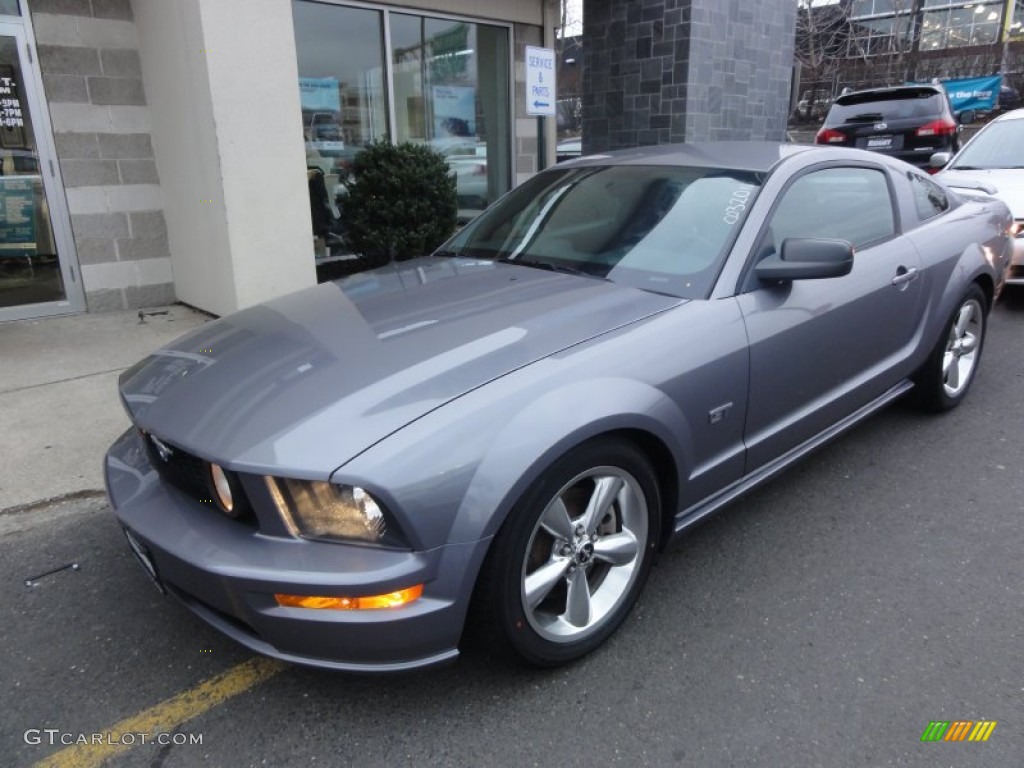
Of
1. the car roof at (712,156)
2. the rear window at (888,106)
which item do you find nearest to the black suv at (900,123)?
the rear window at (888,106)

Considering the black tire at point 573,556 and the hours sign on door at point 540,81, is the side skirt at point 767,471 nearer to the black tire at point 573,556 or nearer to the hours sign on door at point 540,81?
the black tire at point 573,556

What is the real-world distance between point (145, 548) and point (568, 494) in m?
1.26

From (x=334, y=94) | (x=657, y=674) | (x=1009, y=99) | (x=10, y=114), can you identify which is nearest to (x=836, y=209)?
(x=657, y=674)

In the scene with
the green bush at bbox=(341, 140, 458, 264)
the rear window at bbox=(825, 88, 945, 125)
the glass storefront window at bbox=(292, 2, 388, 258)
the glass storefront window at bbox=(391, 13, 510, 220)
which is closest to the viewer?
the green bush at bbox=(341, 140, 458, 264)

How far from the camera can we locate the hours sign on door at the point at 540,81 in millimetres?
6211

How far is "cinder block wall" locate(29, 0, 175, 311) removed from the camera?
6082 millimetres

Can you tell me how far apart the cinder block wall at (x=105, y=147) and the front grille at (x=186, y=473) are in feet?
16.3

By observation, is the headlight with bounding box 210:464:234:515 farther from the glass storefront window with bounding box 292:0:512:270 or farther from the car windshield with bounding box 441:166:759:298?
the glass storefront window with bounding box 292:0:512:270

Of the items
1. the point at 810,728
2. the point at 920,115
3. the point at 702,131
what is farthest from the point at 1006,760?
the point at 920,115

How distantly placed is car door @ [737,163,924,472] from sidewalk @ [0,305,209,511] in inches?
120

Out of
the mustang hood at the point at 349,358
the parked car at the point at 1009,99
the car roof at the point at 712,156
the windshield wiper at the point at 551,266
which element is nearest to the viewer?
the mustang hood at the point at 349,358

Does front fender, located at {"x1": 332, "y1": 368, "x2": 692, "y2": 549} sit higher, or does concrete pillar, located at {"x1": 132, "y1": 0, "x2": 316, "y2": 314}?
concrete pillar, located at {"x1": 132, "y1": 0, "x2": 316, "y2": 314}

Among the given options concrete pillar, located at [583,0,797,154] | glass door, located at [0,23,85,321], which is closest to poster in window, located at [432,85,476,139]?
concrete pillar, located at [583,0,797,154]

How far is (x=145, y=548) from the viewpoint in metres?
2.18
